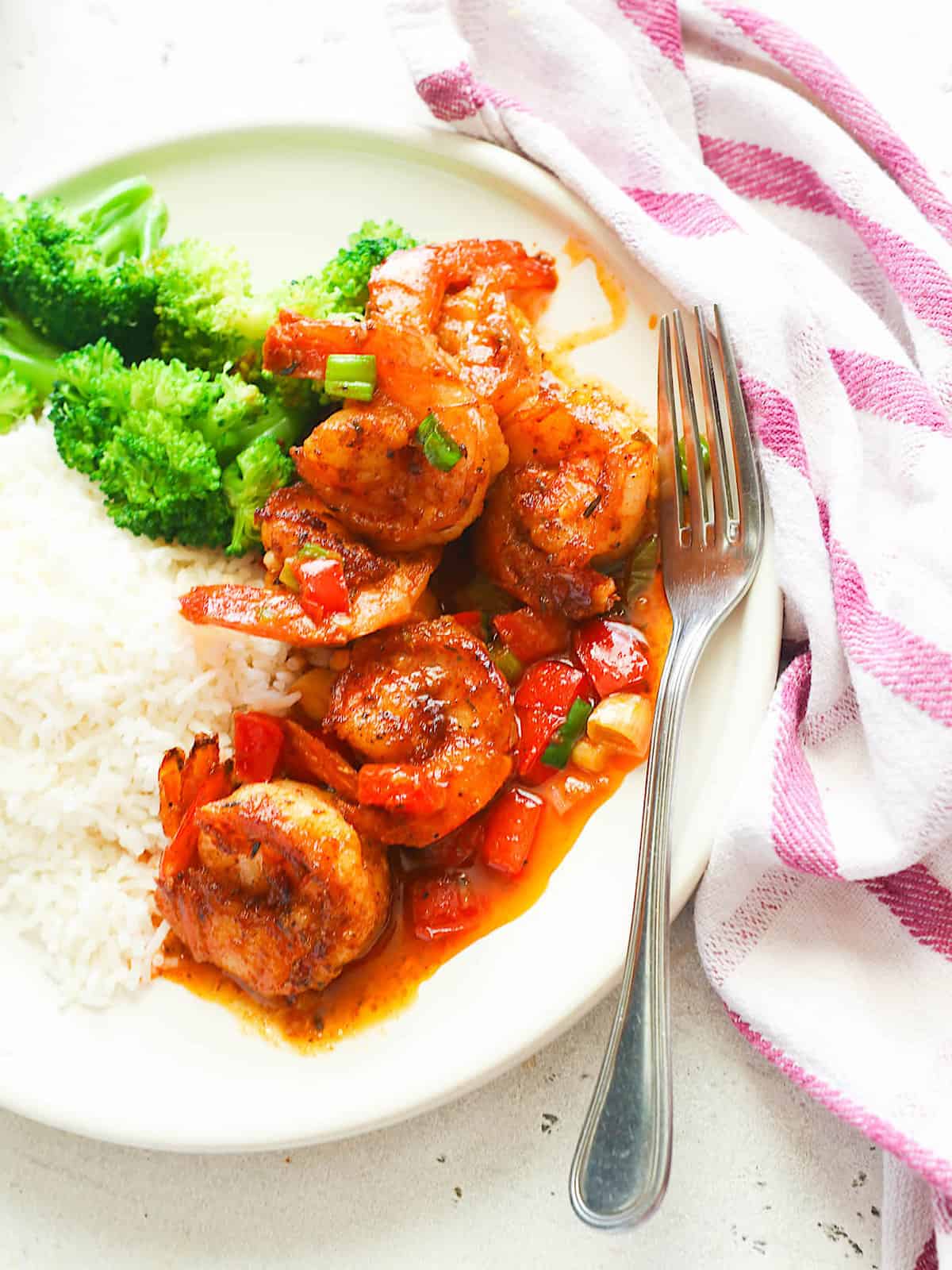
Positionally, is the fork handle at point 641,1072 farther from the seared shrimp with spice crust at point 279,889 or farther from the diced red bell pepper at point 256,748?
the diced red bell pepper at point 256,748

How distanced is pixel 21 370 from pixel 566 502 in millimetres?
1906

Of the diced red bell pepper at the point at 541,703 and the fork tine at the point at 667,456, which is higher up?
the fork tine at the point at 667,456

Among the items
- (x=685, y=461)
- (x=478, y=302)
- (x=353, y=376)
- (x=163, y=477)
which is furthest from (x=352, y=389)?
(x=685, y=461)

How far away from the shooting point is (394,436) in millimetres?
3439

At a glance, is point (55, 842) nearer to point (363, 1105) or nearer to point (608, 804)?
point (363, 1105)

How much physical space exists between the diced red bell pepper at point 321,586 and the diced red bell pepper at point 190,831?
0.58 m

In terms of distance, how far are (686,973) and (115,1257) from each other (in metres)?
1.87

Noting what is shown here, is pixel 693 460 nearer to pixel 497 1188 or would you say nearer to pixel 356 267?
pixel 356 267

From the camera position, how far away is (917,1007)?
328 centimetres

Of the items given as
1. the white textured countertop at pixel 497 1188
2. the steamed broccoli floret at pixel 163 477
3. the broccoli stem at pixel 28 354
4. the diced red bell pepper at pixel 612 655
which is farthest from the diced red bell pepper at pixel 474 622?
the broccoli stem at pixel 28 354

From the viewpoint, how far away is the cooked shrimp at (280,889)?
3260 millimetres

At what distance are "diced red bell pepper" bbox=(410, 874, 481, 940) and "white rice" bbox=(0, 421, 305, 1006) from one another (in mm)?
731

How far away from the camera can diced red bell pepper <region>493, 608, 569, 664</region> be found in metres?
3.72

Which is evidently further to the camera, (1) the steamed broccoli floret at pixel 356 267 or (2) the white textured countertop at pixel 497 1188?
(1) the steamed broccoli floret at pixel 356 267
